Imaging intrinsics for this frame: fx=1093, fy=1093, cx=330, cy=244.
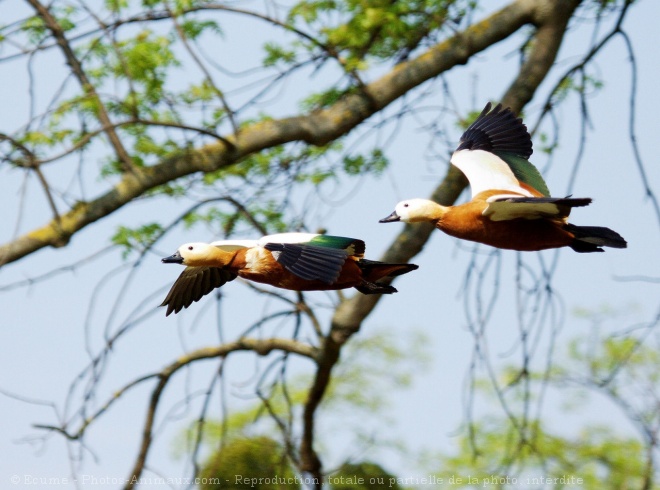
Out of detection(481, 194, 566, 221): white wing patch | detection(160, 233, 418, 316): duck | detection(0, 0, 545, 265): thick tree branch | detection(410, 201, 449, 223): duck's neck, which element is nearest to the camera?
detection(160, 233, 418, 316): duck

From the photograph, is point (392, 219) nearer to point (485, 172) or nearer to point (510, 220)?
point (510, 220)

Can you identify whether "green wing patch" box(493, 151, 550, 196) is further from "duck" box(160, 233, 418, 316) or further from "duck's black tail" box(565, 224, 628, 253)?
"duck" box(160, 233, 418, 316)

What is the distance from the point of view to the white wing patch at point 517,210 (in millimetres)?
3359

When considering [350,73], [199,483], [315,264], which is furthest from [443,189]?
[315,264]

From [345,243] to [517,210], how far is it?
0.55 metres

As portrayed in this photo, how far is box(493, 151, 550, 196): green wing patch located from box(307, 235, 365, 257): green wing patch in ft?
2.87

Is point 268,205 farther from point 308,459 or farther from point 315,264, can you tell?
point 315,264

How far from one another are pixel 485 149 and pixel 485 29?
2157 millimetres

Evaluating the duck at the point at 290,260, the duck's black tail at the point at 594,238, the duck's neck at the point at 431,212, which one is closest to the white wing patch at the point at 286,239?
the duck at the point at 290,260

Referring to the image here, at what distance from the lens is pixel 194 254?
11.2ft

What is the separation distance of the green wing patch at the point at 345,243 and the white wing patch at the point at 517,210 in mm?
401

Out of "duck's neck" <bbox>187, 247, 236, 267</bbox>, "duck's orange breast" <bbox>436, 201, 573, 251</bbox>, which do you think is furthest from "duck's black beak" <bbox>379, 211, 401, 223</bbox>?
"duck's neck" <bbox>187, 247, 236, 267</bbox>

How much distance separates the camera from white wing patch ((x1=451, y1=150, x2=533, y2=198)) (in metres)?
3.77

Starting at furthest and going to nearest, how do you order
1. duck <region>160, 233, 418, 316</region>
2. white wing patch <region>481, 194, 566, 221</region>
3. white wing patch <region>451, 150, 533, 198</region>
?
white wing patch <region>451, 150, 533, 198</region>
white wing patch <region>481, 194, 566, 221</region>
duck <region>160, 233, 418, 316</region>
